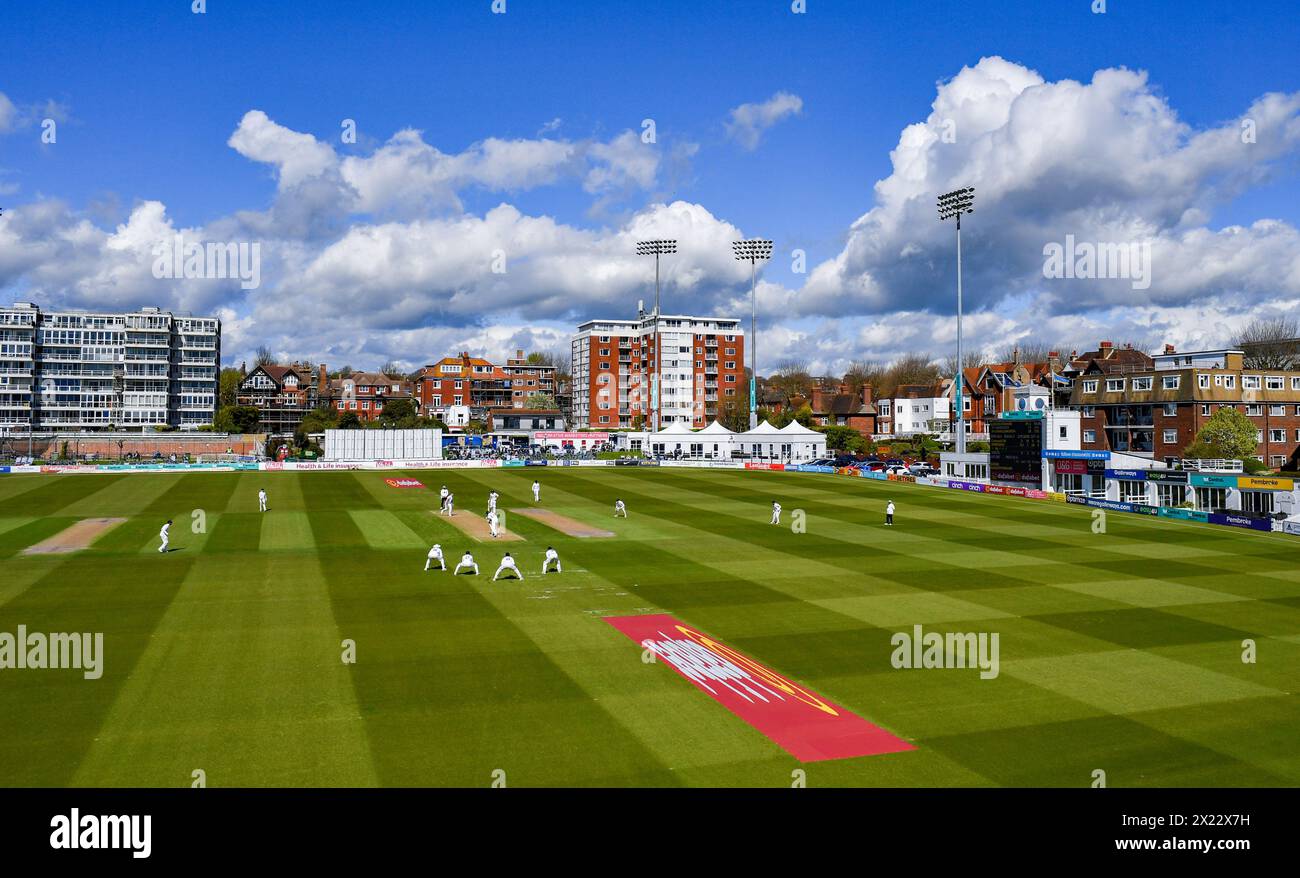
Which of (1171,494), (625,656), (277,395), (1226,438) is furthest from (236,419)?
(625,656)

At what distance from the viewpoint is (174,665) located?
19.4 metres

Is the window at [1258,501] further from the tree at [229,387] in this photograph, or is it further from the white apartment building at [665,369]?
the tree at [229,387]

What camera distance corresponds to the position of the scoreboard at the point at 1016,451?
201 ft

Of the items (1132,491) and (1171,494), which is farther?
(1132,491)

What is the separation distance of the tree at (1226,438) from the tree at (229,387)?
14205cm

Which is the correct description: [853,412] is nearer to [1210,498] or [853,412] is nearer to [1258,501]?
[1210,498]

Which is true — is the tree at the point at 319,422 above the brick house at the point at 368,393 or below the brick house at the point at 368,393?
below

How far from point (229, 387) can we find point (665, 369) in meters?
90.7

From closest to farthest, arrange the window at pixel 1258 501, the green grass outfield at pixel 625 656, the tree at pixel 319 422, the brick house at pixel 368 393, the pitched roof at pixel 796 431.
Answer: the green grass outfield at pixel 625 656
the window at pixel 1258 501
the pitched roof at pixel 796 431
the tree at pixel 319 422
the brick house at pixel 368 393

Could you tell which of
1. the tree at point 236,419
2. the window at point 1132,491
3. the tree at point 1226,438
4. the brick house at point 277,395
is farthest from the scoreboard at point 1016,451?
the brick house at point 277,395

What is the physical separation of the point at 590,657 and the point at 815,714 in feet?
18.9

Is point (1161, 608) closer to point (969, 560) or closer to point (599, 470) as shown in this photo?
point (969, 560)

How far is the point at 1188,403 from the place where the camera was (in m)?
72.1
